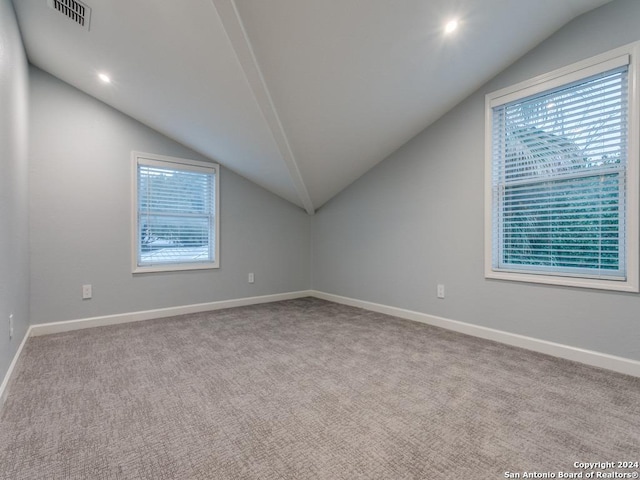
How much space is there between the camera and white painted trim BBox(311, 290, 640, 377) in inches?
84.8

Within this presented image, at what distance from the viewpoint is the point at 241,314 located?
151 inches

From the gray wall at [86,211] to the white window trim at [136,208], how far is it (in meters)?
0.05

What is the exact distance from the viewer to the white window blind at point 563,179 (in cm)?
223

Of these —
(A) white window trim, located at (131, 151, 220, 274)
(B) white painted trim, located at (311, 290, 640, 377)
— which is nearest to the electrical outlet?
(A) white window trim, located at (131, 151, 220, 274)

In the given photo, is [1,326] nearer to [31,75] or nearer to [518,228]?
[31,75]

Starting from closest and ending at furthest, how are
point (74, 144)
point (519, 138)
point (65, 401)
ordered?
point (65, 401)
point (519, 138)
point (74, 144)

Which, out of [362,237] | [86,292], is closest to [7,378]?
[86,292]

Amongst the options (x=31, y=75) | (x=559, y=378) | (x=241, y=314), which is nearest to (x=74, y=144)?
(x=31, y=75)

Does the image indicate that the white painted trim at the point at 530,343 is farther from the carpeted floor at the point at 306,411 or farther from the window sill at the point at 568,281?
the window sill at the point at 568,281

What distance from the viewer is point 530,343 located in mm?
2584

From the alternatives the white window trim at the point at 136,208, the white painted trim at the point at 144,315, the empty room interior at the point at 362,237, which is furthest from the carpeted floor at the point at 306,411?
the white window trim at the point at 136,208

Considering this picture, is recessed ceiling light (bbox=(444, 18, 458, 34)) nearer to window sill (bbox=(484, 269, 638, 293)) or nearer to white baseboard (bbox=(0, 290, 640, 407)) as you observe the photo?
window sill (bbox=(484, 269, 638, 293))

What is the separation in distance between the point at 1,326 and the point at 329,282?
3.48 meters

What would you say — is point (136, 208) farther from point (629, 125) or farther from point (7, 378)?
point (629, 125)
